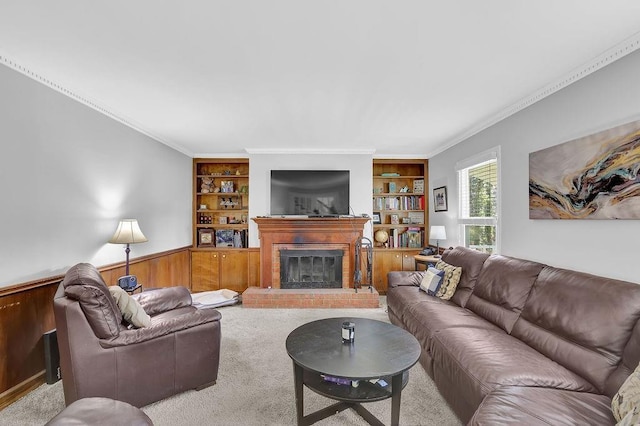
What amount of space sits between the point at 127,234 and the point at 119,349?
1547 millimetres

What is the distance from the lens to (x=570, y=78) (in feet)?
7.84

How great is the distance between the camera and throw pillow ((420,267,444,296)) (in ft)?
10.7

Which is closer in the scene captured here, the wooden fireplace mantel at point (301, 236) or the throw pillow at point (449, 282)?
the throw pillow at point (449, 282)

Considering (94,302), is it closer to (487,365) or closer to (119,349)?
(119,349)

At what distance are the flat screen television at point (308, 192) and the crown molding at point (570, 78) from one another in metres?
2.18

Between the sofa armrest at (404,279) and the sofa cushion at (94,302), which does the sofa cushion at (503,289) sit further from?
the sofa cushion at (94,302)

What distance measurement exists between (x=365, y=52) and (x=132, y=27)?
148cm

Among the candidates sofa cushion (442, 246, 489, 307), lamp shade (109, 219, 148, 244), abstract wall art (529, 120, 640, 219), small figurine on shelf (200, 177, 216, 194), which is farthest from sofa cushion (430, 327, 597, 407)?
small figurine on shelf (200, 177, 216, 194)

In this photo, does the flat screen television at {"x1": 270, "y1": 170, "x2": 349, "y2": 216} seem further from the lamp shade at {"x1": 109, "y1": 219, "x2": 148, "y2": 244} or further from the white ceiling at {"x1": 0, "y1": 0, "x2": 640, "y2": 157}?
the lamp shade at {"x1": 109, "y1": 219, "x2": 148, "y2": 244}

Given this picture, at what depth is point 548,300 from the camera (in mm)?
2133

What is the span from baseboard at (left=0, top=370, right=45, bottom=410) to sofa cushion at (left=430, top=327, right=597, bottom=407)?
123 inches

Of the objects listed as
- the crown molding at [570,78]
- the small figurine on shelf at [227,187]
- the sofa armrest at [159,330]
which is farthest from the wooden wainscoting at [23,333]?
the crown molding at [570,78]

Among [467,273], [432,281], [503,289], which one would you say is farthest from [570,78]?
[432,281]

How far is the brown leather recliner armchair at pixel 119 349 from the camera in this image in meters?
1.88
